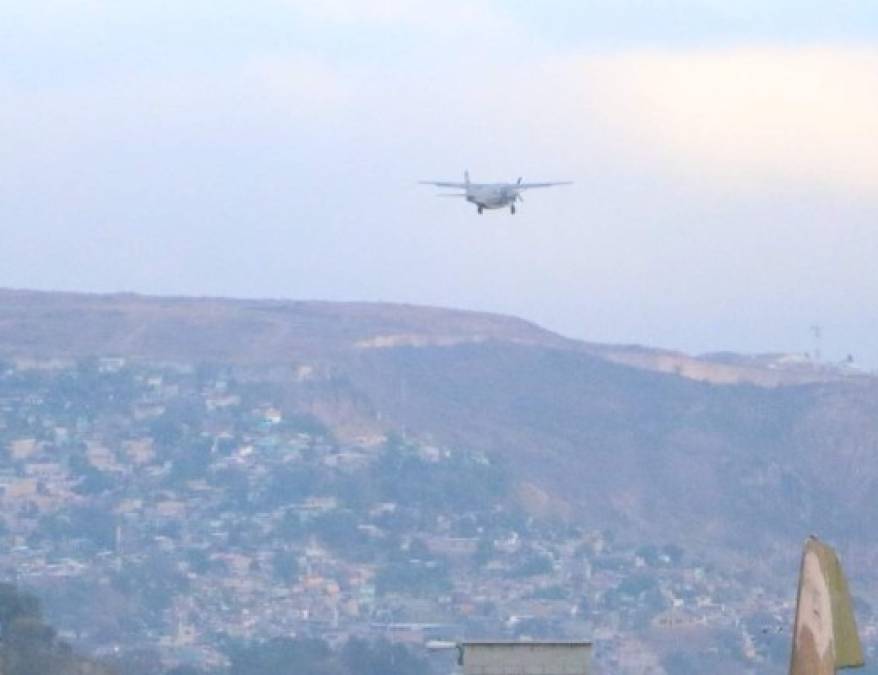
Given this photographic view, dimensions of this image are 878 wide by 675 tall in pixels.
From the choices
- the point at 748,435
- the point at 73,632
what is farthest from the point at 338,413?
the point at 73,632

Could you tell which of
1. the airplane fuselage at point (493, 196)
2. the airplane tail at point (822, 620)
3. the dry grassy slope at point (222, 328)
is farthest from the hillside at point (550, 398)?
the airplane tail at point (822, 620)

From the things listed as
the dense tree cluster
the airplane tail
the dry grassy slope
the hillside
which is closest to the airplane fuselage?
Answer: the dense tree cluster

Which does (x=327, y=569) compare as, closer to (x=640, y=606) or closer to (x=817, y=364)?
(x=640, y=606)

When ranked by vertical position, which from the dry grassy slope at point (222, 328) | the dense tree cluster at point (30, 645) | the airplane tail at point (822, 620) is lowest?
the dense tree cluster at point (30, 645)

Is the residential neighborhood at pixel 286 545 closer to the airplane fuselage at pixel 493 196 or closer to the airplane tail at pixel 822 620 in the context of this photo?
the airplane fuselage at pixel 493 196

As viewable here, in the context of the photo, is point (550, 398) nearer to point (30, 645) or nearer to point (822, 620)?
point (30, 645)

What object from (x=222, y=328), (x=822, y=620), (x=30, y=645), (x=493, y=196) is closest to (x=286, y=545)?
(x=222, y=328)
